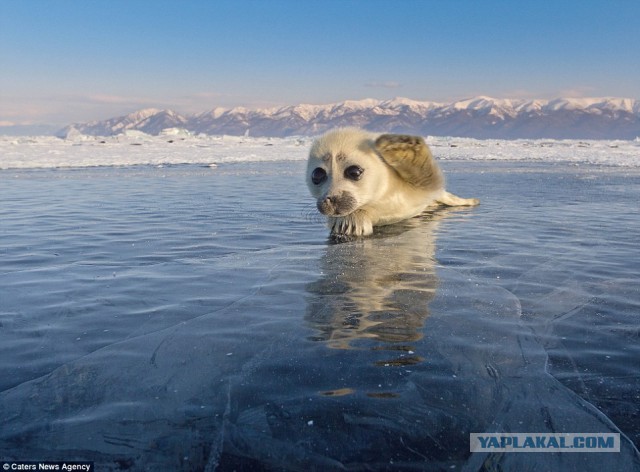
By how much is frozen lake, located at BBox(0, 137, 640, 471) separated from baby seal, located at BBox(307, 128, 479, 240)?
0.51 meters

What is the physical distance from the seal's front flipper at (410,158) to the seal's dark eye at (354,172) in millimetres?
467

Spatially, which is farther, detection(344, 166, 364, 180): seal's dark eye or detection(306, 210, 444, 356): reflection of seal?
detection(344, 166, 364, 180): seal's dark eye

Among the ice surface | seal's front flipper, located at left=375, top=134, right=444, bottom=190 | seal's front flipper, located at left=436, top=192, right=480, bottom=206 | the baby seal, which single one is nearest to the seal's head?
the baby seal

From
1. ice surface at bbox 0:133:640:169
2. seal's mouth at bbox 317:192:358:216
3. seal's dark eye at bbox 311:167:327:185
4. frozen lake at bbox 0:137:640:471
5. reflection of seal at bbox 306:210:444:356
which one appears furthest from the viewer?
ice surface at bbox 0:133:640:169

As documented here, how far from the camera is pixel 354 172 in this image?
541 cm

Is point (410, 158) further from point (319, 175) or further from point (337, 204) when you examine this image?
point (337, 204)

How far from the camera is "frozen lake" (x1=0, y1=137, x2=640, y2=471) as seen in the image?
1.60 metres

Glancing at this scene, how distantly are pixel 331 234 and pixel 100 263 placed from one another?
2.36 m

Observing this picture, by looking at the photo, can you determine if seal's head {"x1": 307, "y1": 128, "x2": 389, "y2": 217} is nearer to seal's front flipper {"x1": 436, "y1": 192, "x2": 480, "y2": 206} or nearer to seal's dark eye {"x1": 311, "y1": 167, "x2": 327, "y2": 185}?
seal's dark eye {"x1": 311, "y1": 167, "x2": 327, "y2": 185}

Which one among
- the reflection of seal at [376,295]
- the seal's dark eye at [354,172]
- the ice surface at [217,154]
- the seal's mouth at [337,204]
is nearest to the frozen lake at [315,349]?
the reflection of seal at [376,295]

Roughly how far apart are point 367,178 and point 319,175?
0.52 m

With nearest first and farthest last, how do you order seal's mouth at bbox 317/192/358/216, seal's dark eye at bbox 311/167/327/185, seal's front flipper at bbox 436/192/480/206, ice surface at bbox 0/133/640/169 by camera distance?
seal's mouth at bbox 317/192/358/216
seal's dark eye at bbox 311/167/327/185
seal's front flipper at bbox 436/192/480/206
ice surface at bbox 0/133/640/169

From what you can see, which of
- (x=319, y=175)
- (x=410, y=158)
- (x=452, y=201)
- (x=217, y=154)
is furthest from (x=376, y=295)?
(x=217, y=154)

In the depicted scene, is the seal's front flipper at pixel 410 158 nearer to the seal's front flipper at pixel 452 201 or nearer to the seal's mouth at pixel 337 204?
the seal's mouth at pixel 337 204
